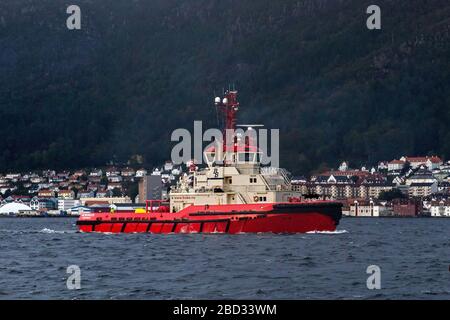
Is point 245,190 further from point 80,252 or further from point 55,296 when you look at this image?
point 55,296

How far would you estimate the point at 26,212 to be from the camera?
19900 cm

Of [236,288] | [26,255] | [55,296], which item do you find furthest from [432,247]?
[55,296]

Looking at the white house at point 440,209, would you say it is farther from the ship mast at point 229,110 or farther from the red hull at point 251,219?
the ship mast at point 229,110

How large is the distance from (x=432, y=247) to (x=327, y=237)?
663cm

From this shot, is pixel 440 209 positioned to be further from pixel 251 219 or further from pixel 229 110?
pixel 251 219

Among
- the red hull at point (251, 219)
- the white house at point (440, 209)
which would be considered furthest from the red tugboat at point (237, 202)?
the white house at point (440, 209)

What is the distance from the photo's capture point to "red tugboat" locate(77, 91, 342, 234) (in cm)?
7188

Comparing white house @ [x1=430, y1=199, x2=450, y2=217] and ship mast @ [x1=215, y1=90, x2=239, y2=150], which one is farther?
white house @ [x1=430, y1=199, x2=450, y2=217]

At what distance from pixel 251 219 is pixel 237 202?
6.97 feet

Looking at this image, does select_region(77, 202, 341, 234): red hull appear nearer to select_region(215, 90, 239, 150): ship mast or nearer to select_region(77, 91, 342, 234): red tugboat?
select_region(77, 91, 342, 234): red tugboat

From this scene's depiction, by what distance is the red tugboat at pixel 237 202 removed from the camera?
71.9 metres

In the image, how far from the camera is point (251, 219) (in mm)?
71750

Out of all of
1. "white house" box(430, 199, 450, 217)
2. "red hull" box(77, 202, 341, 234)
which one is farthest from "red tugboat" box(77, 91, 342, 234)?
"white house" box(430, 199, 450, 217)

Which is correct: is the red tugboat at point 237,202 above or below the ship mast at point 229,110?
below
